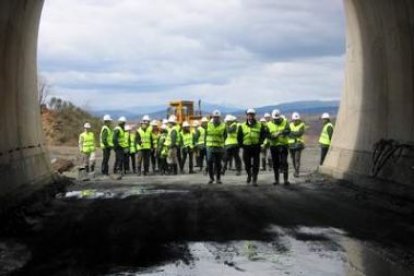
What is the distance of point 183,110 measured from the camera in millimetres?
39281

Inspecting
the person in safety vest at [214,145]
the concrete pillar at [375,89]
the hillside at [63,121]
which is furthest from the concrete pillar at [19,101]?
the hillside at [63,121]

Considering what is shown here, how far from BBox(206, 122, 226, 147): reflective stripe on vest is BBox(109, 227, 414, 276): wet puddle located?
31.1 ft

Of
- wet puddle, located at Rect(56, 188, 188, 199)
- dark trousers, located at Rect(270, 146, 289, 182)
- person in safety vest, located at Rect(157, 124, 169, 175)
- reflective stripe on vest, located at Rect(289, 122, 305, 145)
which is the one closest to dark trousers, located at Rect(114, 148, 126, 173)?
person in safety vest, located at Rect(157, 124, 169, 175)

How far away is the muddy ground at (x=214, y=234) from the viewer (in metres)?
7.92

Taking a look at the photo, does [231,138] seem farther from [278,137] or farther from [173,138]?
[173,138]

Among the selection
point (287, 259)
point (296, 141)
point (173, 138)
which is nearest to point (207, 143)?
point (296, 141)

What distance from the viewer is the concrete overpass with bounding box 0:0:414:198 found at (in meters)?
13.2

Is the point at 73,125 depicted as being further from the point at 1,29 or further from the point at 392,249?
the point at 392,249

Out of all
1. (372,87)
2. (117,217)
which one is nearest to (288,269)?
(117,217)

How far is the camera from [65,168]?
91.8ft

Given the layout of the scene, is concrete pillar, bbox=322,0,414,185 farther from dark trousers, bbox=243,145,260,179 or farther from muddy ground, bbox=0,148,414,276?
dark trousers, bbox=243,145,260,179

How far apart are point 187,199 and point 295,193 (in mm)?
2360

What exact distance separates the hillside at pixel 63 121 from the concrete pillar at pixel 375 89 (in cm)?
3446

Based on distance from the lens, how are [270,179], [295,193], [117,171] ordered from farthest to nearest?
[117,171] < [270,179] < [295,193]
